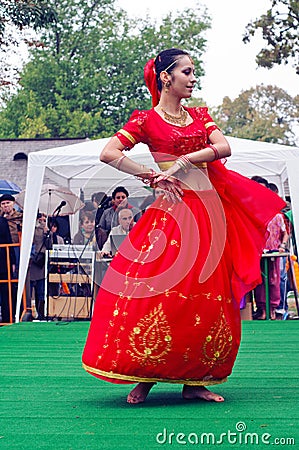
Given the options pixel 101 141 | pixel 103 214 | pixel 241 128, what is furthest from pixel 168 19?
pixel 103 214

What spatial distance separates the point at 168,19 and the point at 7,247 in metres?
43.9

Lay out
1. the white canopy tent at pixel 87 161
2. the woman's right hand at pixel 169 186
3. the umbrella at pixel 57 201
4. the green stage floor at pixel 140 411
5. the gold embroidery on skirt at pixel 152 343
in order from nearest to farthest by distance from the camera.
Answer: the green stage floor at pixel 140 411, the gold embroidery on skirt at pixel 152 343, the woman's right hand at pixel 169 186, the white canopy tent at pixel 87 161, the umbrella at pixel 57 201

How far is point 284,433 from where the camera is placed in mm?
4074

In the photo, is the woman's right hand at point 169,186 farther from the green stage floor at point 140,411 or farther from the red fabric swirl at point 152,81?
the green stage floor at point 140,411

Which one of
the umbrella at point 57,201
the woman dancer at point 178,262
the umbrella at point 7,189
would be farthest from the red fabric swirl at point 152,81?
the umbrella at point 7,189

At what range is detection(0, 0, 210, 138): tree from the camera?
5050cm

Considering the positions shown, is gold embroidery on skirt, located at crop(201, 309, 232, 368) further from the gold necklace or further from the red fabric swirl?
the red fabric swirl

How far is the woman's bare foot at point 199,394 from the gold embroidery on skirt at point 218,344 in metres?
0.20

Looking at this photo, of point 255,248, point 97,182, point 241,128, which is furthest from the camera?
point 241,128

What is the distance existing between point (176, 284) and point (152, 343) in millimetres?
309

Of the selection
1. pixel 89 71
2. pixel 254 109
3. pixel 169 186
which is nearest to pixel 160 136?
pixel 169 186

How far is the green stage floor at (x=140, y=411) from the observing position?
13.1 feet

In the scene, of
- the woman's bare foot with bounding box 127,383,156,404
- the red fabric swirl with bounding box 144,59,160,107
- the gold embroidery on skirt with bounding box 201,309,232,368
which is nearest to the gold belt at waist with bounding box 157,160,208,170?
the red fabric swirl with bounding box 144,59,160,107

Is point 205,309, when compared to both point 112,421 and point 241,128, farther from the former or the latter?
point 241,128
